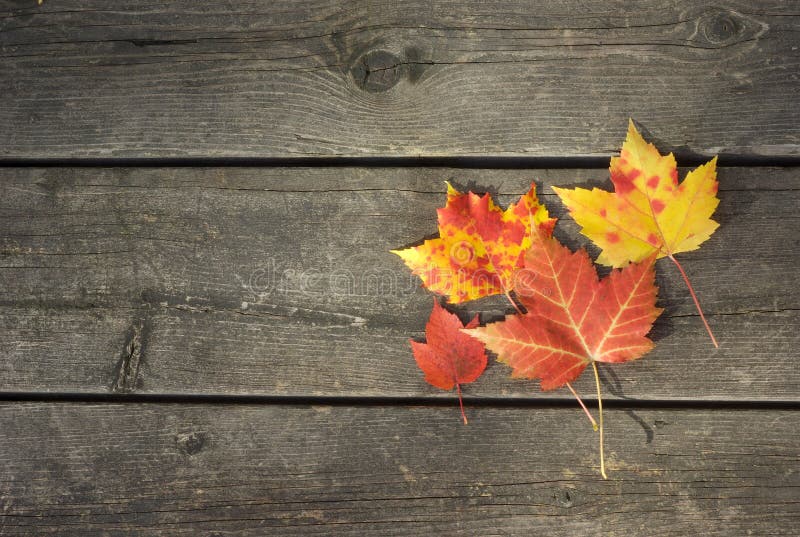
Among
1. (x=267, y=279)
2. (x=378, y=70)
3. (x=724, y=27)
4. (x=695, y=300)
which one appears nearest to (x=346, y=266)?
(x=267, y=279)

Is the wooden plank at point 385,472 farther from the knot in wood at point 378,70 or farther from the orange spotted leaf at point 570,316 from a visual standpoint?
the knot in wood at point 378,70

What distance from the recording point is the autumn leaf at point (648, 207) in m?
0.88

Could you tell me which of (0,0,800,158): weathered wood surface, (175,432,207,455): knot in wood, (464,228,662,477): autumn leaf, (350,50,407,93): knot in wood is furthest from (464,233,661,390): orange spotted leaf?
(175,432,207,455): knot in wood

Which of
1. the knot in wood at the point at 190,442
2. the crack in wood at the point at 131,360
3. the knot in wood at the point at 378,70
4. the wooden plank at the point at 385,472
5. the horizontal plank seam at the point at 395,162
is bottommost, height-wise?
the wooden plank at the point at 385,472

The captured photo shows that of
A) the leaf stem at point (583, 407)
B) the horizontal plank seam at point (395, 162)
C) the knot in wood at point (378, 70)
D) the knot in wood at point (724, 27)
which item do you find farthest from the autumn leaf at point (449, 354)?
the knot in wood at point (724, 27)

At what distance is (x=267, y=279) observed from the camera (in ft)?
3.21

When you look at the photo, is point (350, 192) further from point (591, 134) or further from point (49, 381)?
point (49, 381)

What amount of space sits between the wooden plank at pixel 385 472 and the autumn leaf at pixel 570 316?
0.14 m

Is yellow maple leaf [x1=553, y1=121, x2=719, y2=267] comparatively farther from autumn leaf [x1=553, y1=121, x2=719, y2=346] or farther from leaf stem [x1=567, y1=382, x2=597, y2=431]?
leaf stem [x1=567, y1=382, x2=597, y2=431]

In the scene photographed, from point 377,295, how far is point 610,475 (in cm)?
49

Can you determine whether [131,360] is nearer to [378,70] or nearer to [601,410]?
[378,70]

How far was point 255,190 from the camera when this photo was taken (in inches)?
38.9

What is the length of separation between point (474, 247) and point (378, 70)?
0.35 metres

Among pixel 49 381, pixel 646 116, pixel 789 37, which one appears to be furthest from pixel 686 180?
pixel 49 381
